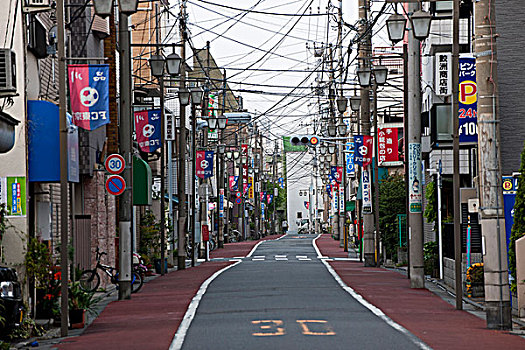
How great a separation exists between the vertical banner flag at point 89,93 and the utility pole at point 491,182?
8.19 metres

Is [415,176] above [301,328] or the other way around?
above

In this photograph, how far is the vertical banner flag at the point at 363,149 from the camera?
40375mm

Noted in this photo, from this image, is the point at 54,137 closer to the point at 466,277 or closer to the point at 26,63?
the point at 26,63

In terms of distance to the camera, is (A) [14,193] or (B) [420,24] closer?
(A) [14,193]

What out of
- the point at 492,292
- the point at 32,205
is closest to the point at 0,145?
the point at 32,205

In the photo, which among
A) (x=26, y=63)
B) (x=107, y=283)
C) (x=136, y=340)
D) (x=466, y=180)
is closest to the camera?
(x=136, y=340)

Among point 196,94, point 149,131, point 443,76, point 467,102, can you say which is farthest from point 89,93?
point 196,94

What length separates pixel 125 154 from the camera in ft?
83.5

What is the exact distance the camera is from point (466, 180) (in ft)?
121

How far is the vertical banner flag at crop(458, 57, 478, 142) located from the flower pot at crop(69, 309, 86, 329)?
1128cm

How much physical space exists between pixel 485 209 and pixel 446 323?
7.52 ft

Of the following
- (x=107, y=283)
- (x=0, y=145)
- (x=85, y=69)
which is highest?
(x=85, y=69)

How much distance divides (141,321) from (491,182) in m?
7.25

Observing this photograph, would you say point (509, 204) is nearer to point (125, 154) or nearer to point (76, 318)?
point (125, 154)
